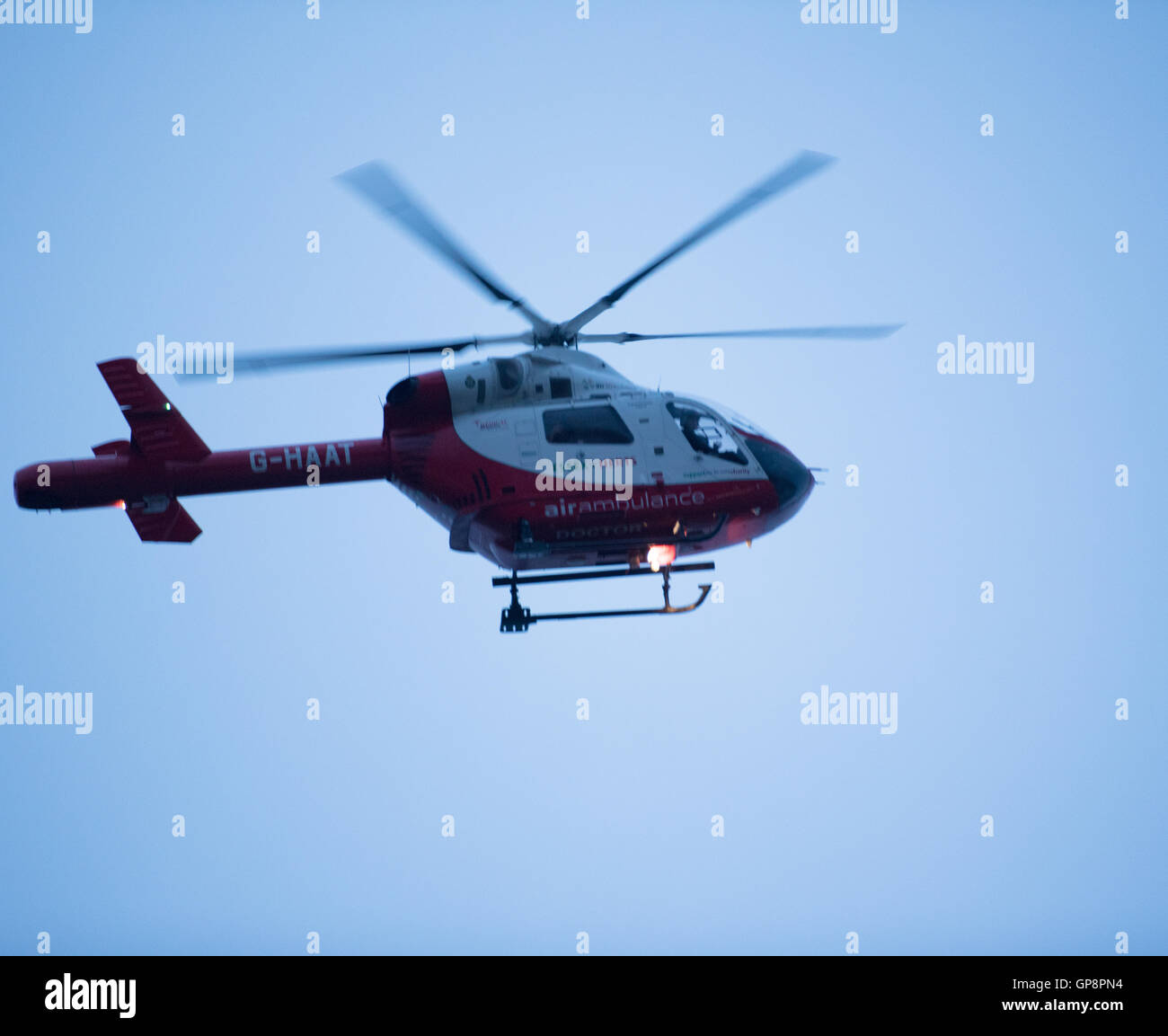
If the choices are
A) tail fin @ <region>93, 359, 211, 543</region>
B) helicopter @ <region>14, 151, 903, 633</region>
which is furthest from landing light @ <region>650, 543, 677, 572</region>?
tail fin @ <region>93, 359, 211, 543</region>

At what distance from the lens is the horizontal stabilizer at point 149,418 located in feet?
41.5

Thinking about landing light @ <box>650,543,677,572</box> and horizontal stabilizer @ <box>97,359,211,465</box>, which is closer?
landing light @ <box>650,543,677,572</box>

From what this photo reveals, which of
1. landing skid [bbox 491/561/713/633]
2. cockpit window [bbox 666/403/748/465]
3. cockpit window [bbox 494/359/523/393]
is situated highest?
cockpit window [bbox 494/359/523/393]

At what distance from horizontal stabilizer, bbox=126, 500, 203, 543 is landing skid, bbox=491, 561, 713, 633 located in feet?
9.24

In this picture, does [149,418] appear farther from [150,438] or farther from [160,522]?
[160,522]

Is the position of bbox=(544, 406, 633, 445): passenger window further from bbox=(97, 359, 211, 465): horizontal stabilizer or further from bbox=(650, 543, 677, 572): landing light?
bbox=(97, 359, 211, 465): horizontal stabilizer

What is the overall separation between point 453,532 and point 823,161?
4200mm

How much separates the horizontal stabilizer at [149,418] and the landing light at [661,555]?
12.9 ft

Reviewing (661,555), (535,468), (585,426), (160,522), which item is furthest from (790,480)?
(160,522)

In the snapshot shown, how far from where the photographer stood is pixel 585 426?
12203mm

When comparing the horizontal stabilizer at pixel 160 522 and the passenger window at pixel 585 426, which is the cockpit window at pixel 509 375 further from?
the horizontal stabilizer at pixel 160 522

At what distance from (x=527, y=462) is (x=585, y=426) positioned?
0.60 meters

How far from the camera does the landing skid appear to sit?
11.9 m
